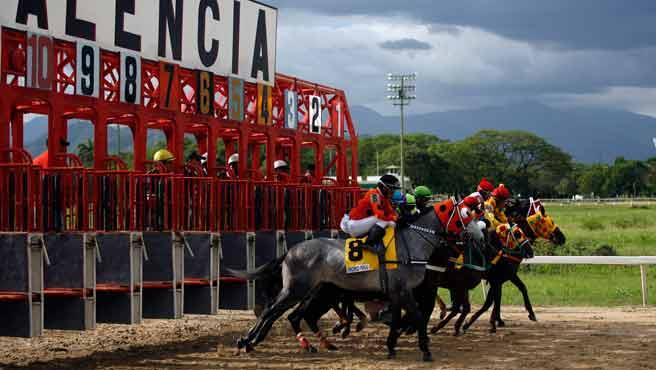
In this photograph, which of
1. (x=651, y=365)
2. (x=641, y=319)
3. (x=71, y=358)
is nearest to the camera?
(x=651, y=365)

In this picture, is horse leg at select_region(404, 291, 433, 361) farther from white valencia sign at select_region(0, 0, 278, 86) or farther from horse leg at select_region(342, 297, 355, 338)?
white valencia sign at select_region(0, 0, 278, 86)

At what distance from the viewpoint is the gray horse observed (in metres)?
10.4

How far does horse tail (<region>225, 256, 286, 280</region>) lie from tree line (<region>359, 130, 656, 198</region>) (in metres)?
78.7

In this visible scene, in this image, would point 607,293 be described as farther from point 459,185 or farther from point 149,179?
point 459,185

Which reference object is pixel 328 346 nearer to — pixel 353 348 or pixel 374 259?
pixel 353 348

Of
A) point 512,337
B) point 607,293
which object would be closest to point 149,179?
point 512,337

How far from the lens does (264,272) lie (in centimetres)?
1106

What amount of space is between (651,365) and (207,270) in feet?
15.4

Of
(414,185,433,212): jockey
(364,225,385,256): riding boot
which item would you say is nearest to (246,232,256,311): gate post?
(364,225,385,256): riding boot

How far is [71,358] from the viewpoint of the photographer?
10.6 m

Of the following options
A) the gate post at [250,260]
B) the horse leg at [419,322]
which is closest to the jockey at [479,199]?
the horse leg at [419,322]

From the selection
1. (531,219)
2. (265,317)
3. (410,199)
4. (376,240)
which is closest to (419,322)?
(376,240)

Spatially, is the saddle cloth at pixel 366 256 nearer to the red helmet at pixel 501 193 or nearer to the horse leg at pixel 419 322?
the horse leg at pixel 419 322

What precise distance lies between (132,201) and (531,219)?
6326mm
